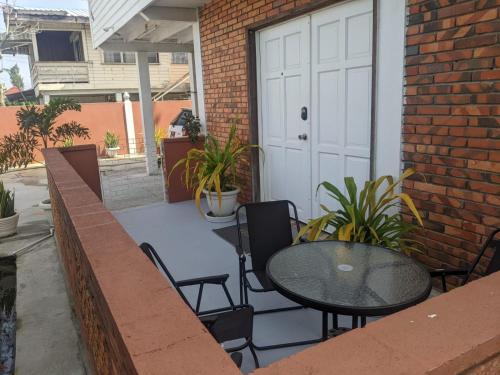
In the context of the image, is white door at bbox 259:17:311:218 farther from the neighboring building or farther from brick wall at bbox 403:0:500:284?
the neighboring building

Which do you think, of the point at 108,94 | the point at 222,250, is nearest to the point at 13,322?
the point at 222,250

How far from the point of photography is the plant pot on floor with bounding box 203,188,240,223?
5.31 meters

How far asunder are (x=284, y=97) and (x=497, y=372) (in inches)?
159

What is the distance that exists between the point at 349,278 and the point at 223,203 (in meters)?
3.30

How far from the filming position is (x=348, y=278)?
215 centimetres

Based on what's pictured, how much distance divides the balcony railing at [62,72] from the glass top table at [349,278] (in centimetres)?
1558

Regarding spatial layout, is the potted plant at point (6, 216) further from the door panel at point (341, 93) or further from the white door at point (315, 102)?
the door panel at point (341, 93)

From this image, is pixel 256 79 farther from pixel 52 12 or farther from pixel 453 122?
pixel 52 12

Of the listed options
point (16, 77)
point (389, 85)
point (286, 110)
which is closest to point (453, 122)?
point (389, 85)

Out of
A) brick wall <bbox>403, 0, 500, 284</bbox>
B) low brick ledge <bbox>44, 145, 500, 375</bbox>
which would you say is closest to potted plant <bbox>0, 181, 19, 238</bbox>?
low brick ledge <bbox>44, 145, 500, 375</bbox>

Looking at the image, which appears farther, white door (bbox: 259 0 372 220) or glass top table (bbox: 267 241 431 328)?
white door (bbox: 259 0 372 220)

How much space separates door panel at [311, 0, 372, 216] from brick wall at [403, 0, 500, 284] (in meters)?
0.60

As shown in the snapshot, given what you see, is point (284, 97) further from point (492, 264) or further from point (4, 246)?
point (4, 246)

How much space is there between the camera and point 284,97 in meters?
4.84
